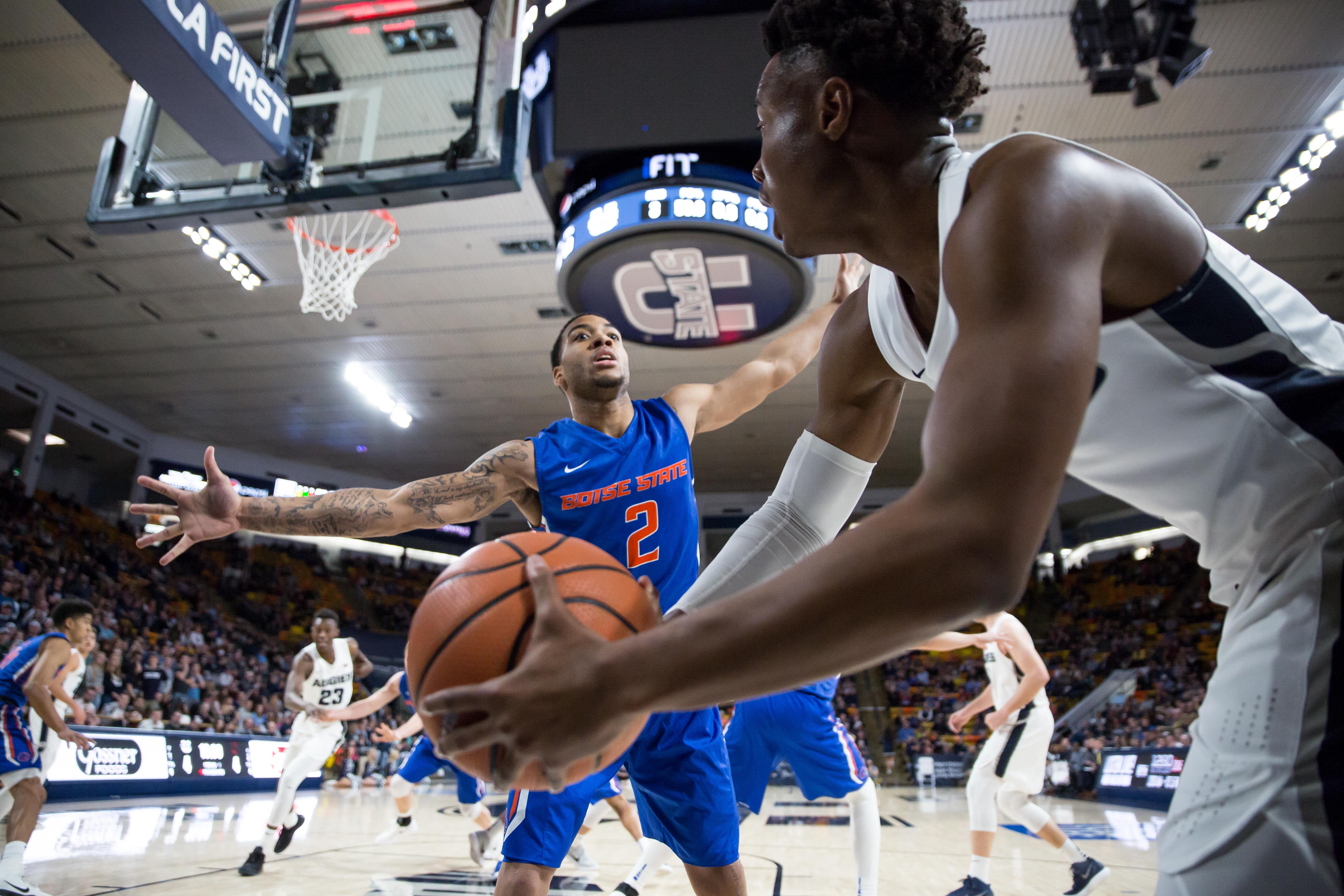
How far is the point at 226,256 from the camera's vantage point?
11.1m

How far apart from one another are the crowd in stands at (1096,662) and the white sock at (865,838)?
1126 centimetres

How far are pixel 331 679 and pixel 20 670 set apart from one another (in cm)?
275

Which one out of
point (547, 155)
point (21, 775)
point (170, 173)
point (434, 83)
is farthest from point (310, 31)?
point (21, 775)

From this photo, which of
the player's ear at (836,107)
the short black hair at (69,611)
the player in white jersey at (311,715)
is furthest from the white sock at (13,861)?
the player's ear at (836,107)

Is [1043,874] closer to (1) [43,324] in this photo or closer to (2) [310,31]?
(2) [310,31]

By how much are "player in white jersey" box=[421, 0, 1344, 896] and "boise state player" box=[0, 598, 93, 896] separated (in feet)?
17.2

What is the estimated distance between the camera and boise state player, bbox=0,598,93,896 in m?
4.53

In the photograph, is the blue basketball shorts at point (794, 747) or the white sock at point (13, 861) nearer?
the blue basketball shorts at point (794, 747)

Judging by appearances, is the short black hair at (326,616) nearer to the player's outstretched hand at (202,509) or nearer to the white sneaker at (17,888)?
the white sneaker at (17,888)

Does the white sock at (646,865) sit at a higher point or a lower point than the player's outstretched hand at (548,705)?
lower

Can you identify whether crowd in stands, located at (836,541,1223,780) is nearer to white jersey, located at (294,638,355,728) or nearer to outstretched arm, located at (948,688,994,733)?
outstretched arm, located at (948,688,994,733)

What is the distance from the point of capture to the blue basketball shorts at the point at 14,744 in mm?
4840

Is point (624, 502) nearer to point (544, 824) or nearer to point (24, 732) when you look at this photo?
point (544, 824)

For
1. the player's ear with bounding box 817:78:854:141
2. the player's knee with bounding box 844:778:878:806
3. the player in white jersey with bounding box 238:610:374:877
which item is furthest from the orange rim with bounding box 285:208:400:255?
the player's ear with bounding box 817:78:854:141
